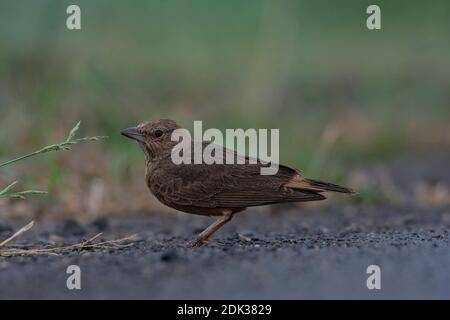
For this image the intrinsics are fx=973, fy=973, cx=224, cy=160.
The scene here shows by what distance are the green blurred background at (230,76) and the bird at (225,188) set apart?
5.96 ft

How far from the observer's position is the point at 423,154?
13.0m

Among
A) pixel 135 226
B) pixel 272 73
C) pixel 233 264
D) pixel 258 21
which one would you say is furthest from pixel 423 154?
pixel 233 264

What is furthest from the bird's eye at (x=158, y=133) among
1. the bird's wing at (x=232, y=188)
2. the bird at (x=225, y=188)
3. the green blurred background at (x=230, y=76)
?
the green blurred background at (x=230, y=76)

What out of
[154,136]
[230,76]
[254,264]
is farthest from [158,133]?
[230,76]

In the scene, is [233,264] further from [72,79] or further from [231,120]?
[231,120]

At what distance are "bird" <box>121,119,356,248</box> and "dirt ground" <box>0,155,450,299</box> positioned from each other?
24 centimetres

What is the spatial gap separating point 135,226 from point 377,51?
34.5 feet

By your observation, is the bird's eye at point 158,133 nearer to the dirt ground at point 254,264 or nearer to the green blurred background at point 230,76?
the dirt ground at point 254,264

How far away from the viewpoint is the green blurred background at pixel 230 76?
1031cm

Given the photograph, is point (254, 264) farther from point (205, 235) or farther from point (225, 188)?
point (225, 188)

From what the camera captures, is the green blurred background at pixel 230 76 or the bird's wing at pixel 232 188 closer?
the bird's wing at pixel 232 188

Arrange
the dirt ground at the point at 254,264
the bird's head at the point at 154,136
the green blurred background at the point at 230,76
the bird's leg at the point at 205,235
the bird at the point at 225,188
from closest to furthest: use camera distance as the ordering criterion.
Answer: the dirt ground at the point at 254,264 → the bird's leg at the point at 205,235 → the bird at the point at 225,188 → the bird's head at the point at 154,136 → the green blurred background at the point at 230,76

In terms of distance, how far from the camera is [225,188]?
22.3ft

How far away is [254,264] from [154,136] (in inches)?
95.9
